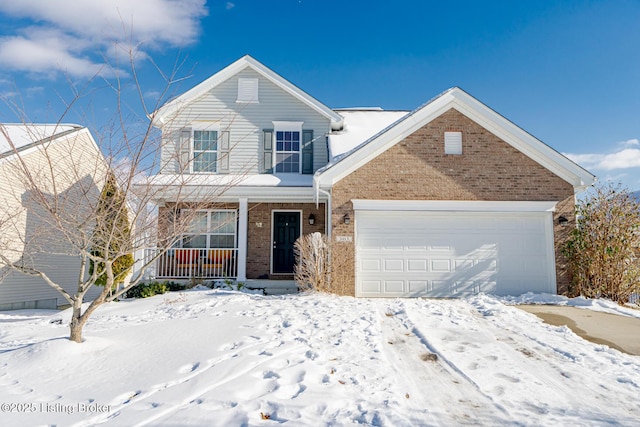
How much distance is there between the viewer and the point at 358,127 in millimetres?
15203

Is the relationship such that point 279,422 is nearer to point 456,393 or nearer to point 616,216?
point 456,393

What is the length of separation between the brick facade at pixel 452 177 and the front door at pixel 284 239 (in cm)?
320

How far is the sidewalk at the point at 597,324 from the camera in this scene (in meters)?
5.80

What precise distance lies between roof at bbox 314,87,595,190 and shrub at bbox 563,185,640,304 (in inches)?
30.9

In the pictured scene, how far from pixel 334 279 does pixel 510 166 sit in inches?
225

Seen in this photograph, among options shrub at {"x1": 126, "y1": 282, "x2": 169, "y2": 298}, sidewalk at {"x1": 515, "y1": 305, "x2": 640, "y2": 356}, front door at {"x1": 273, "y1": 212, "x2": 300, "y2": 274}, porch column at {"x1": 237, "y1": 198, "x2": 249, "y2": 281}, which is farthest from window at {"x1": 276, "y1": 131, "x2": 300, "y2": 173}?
sidewalk at {"x1": 515, "y1": 305, "x2": 640, "y2": 356}

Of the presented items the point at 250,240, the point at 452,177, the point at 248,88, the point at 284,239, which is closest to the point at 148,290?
the point at 250,240

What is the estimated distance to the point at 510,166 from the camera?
34.8ft

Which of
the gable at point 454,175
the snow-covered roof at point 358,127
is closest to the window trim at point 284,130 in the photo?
the snow-covered roof at point 358,127

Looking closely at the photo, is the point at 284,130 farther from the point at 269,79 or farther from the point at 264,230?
the point at 264,230

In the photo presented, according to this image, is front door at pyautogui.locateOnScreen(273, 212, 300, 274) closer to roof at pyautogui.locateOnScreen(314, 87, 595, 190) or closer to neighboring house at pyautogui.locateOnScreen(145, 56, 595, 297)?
neighboring house at pyautogui.locateOnScreen(145, 56, 595, 297)

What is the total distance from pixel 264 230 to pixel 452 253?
605cm

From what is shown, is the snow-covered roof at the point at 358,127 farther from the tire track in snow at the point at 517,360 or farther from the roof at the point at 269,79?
the tire track in snow at the point at 517,360

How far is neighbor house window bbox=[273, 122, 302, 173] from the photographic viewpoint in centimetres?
1378
